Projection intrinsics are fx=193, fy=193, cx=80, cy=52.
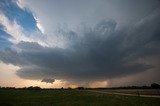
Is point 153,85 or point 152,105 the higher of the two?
point 153,85

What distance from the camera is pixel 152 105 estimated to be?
32.4m

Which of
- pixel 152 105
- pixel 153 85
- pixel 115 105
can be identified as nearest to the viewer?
pixel 152 105

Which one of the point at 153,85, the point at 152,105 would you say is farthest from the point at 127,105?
the point at 153,85

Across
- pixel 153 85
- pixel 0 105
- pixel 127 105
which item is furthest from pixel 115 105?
pixel 153 85

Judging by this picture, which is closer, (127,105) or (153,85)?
(127,105)

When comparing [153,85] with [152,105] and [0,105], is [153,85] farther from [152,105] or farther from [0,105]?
[0,105]

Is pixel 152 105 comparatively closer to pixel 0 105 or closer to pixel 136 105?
pixel 136 105

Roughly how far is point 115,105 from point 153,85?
106 meters

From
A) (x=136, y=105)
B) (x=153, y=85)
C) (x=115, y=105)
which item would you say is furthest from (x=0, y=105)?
(x=153, y=85)

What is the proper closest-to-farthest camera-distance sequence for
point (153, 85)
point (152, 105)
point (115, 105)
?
point (152, 105) < point (115, 105) < point (153, 85)

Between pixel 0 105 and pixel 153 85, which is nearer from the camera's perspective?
pixel 0 105

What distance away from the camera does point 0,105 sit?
116ft

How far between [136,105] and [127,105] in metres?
1.52

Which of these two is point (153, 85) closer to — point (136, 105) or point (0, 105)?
point (136, 105)
